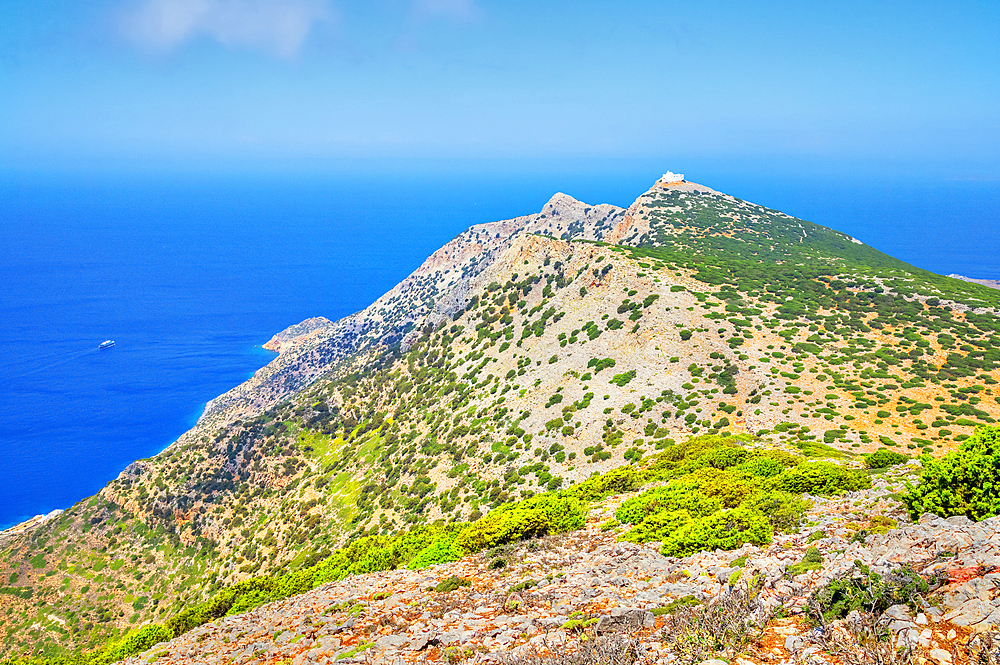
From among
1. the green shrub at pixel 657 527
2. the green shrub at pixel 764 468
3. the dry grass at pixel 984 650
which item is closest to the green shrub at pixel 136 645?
the green shrub at pixel 657 527

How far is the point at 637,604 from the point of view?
1580cm

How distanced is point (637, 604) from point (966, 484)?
1014 centimetres

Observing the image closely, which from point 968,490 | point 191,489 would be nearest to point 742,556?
point 968,490

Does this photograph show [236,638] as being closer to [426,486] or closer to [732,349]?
[426,486]

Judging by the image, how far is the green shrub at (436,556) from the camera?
942 inches

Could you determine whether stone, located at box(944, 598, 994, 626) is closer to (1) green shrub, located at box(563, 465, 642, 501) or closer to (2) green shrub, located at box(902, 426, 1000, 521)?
(2) green shrub, located at box(902, 426, 1000, 521)

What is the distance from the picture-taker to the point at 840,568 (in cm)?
1412

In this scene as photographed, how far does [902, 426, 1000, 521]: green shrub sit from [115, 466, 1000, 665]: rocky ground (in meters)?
0.51

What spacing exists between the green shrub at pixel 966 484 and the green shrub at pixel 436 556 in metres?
17.7

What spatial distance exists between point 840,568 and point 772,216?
146 m

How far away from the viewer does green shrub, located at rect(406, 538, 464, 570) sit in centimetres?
2392

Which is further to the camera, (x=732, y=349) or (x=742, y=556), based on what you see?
(x=732, y=349)

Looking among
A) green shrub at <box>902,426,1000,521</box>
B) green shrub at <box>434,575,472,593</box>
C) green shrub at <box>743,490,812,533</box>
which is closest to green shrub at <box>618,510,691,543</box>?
green shrub at <box>743,490,812,533</box>

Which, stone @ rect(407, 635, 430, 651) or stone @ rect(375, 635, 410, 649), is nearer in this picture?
stone @ rect(407, 635, 430, 651)
